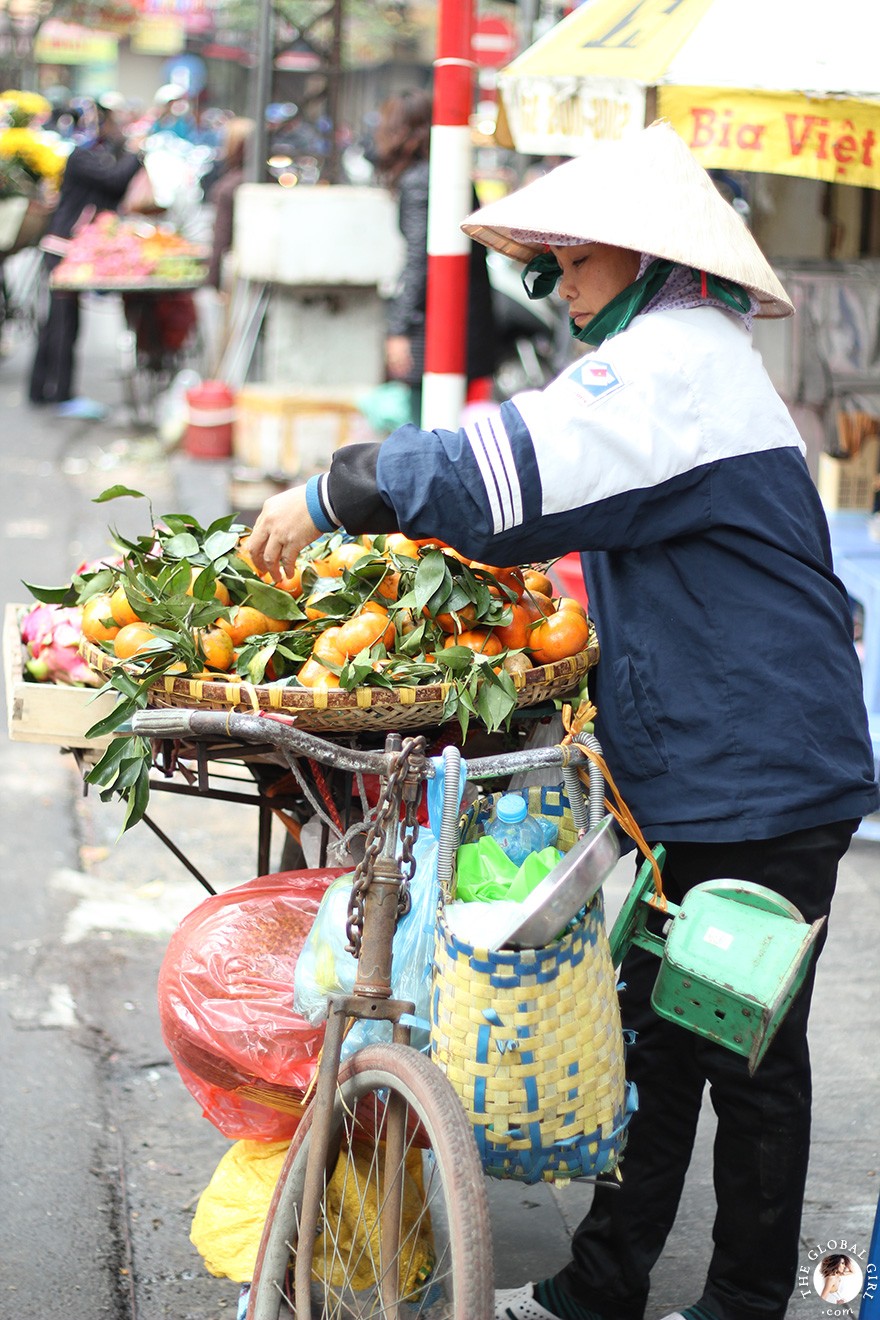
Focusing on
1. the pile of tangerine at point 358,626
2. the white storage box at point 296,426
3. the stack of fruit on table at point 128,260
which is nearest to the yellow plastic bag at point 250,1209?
the pile of tangerine at point 358,626

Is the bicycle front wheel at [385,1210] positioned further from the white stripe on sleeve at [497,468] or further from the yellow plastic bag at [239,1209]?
the white stripe on sleeve at [497,468]

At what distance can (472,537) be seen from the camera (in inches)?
82.5

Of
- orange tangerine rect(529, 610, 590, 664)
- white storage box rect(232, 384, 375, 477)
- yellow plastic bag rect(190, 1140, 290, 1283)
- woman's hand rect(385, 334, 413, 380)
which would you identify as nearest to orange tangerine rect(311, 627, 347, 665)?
orange tangerine rect(529, 610, 590, 664)

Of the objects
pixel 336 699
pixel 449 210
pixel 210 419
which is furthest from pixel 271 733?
pixel 210 419

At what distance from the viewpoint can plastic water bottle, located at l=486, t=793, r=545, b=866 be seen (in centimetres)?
222

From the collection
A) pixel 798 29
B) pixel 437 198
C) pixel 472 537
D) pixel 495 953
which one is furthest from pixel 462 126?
pixel 495 953

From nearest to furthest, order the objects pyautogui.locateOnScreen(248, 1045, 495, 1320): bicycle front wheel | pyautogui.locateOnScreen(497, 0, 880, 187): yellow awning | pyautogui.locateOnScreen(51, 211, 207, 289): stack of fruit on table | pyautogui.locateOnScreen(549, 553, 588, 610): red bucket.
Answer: pyautogui.locateOnScreen(248, 1045, 495, 1320): bicycle front wheel → pyautogui.locateOnScreen(497, 0, 880, 187): yellow awning → pyautogui.locateOnScreen(549, 553, 588, 610): red bucket → pyautogui.locateOnScreen(51, 211, 207, 289): stack of fruit on table

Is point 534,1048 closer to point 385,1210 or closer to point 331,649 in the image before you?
point 385,1210

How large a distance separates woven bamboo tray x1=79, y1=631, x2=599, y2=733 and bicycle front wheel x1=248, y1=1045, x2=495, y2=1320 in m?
0.47

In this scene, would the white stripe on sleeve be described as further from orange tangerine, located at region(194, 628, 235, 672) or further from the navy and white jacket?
orange tangerine, located at region(194, 628, 235, 672)

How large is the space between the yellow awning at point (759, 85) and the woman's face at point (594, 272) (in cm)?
181

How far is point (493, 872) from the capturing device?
2.13m

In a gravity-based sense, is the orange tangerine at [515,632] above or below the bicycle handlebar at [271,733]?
above

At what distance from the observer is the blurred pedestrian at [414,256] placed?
6.96 m
